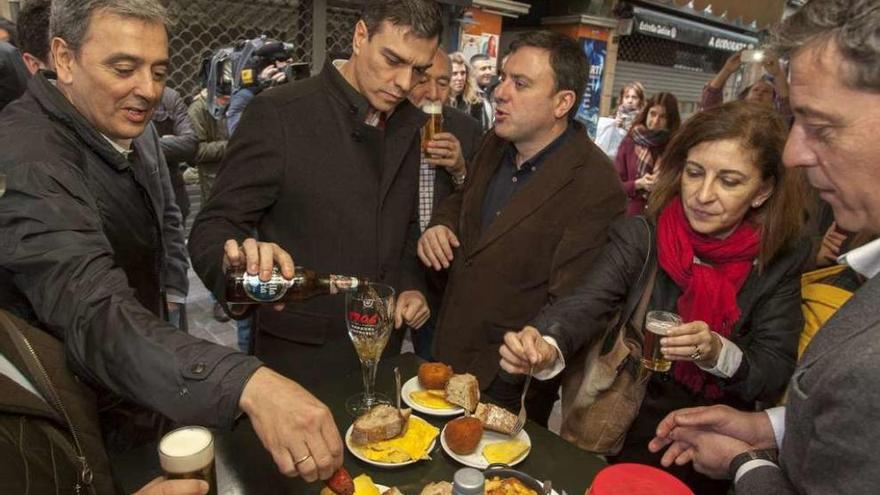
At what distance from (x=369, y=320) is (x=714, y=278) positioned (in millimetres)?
1210

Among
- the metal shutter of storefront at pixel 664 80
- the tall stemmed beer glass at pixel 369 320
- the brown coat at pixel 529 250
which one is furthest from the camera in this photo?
the metal shutter of storefront at pixel 664 80

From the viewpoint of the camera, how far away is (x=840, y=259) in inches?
53.2

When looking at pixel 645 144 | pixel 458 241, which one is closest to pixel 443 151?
pixel 458 241

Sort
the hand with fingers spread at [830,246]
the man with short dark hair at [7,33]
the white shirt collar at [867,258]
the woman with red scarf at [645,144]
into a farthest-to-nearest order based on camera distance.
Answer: the woman with red scarf at [645,144], the man with short dark hair at [7,33], the hand with fingers spread at [830,246], the white shirt collar at [867,258]

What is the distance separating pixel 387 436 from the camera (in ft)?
4.88

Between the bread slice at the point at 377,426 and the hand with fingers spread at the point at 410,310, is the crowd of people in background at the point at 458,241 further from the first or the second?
the bread slice at the point at 377,426

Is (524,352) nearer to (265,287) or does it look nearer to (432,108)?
(265,287)

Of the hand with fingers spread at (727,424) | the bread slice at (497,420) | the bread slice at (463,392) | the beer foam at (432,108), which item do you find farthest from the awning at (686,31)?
the bread slice at (497,420)

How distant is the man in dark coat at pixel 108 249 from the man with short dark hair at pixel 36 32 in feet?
3.13

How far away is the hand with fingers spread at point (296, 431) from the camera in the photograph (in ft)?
3.59

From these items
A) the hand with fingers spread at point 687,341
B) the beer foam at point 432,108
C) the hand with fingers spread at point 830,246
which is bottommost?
the hand with fingers spread at point 687,341

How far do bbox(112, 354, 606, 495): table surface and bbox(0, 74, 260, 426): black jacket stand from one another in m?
0.26

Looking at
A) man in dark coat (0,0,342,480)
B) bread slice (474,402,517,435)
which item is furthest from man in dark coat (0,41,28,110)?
bread slice (474,402,517,435)

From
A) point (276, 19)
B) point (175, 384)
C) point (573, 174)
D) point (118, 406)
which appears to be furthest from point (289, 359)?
point (276, 19)
